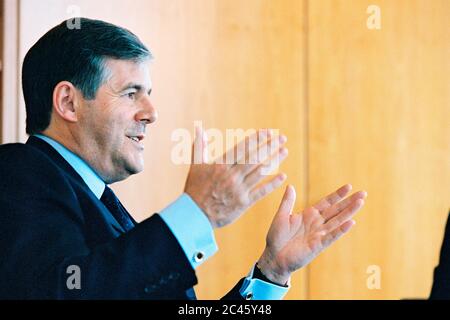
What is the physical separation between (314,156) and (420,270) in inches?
22.9

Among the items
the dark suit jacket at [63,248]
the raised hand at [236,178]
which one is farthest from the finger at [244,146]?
the dark suit jacket at [63,248]

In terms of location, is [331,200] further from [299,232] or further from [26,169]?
[26,169]

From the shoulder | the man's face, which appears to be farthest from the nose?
the shoulder

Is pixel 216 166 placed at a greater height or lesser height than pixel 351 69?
lesser

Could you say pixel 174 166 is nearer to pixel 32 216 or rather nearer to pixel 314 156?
pixel 314 156

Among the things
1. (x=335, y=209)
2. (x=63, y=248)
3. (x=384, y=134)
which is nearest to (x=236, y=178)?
(x=63, y=248)

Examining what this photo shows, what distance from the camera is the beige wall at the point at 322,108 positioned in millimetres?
2217

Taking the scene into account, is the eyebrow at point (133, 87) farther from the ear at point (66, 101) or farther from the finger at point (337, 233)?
the finger at point (337, 233)

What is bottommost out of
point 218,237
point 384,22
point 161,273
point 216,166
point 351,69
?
point 218,237

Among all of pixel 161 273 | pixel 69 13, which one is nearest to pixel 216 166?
pixel 161 273

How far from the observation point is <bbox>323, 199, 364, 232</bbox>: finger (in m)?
1.29

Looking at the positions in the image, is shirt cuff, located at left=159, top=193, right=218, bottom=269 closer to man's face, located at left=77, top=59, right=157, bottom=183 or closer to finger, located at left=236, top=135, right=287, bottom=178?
finger, located at left=236, top=135, right=287, bottom=178

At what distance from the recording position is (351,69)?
2.53 m

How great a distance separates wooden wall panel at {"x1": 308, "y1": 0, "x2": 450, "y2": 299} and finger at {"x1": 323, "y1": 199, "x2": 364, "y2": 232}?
1156 millimetres
